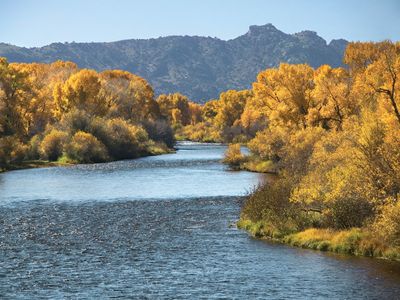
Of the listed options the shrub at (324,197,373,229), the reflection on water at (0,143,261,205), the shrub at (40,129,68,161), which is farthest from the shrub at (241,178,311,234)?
the shrub at (40,129,68,161)

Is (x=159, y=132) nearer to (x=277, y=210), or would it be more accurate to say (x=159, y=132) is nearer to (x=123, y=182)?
(x=123, y=182)

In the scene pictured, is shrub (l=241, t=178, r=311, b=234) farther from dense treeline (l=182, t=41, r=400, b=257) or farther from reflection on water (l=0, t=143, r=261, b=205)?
reflection on water (l=0, t=143, r=261, b=205)

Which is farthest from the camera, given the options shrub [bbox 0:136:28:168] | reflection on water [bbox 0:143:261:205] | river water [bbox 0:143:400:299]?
shrub [bbox 0:136:28:168]

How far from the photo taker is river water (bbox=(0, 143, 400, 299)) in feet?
94.8

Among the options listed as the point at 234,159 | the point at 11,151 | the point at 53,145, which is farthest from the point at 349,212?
the point at 53,145

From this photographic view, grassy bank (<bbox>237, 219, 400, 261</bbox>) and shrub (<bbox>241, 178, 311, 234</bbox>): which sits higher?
shrub (<bbox>241, 178, 311, 234</bbox>)

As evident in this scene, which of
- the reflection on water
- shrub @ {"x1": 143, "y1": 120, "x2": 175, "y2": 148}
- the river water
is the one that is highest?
shrub @ {"x1": 143, "y1": 120, "x2": 175, "y2": 148}

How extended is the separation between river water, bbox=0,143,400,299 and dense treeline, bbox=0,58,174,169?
138 ft

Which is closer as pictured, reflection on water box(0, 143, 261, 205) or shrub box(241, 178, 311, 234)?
shrub box(241, 178, 311, 234)

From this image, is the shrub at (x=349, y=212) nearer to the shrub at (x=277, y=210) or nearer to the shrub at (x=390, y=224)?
the shrub at (x=277, y=210)

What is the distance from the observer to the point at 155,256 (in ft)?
118

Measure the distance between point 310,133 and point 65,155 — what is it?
175ft

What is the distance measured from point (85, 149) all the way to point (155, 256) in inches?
2917

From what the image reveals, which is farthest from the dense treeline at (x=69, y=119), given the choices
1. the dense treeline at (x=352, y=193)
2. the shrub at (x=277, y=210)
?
the dense treeline at (x=352, y=193)
